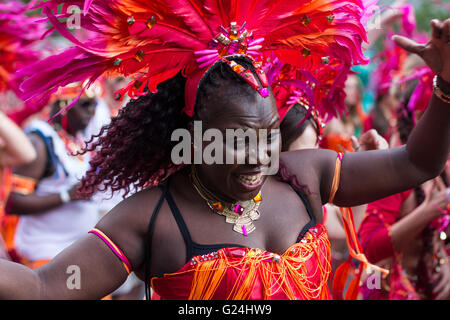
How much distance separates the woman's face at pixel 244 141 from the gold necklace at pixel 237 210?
0.25 feet

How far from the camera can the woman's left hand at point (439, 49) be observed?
1.98 meters

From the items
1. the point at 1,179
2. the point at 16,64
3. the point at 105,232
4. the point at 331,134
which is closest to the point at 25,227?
the point at 1,179

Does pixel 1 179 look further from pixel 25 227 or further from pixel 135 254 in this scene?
pixel 135 254

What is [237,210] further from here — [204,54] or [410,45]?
[410,45]

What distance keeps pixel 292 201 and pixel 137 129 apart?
0.68m

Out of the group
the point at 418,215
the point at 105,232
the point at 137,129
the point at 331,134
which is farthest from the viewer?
the point at 331,134

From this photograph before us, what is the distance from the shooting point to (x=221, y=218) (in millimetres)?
2115

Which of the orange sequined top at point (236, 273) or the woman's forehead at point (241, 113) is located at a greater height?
the woman's forehead at point (241, 113)

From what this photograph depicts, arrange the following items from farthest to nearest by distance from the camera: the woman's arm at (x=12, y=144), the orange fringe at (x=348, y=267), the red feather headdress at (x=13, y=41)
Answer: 1. the red feather headdress at (x=13, y=41)
2. the woman's arm at (x=12, y=144)
3. the orange fringe at (x=348, y=267)

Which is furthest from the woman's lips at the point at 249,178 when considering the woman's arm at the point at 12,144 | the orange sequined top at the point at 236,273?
the woman's arm at the point at 12,144

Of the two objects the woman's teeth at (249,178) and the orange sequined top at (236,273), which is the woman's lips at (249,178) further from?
the orange sequined top at (236,273)

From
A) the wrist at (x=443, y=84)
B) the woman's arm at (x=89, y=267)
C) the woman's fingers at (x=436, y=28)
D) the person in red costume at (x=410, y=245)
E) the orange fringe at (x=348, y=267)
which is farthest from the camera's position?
the person in red costume at (x=410, y=245)

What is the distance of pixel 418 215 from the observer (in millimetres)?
3506

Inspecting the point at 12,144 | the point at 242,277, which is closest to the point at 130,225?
the point at 242,277
